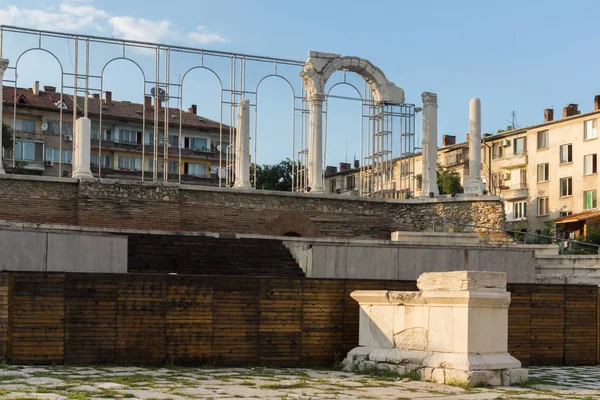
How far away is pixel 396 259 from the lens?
23.5 meters

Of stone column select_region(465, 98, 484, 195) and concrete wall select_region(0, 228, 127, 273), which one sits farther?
stone column select_region(465, 98, 484, 195)

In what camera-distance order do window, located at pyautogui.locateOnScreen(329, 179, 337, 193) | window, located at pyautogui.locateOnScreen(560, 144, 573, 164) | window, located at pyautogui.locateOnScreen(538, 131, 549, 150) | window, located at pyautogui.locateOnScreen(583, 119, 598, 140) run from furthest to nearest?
window, located at pyautogui.locateOnScreen(329, 179, 337, 193) < window, located at pyautogui.locateOnScreen(538, 131, 549, 150) < window, located at pyautogui.locateOnScreen(560, 144, 573, 164) < window, located at pyautogui.locateOnScreen(583, 119, 598, 140)

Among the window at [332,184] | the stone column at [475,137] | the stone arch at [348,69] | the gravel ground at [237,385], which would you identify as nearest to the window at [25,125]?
the window at [332,184]

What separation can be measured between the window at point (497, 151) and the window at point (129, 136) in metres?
25.7

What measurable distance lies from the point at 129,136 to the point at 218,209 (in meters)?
39.4

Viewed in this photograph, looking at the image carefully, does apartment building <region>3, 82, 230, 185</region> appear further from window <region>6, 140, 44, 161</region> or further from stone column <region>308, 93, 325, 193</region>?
stone column <region>308, 93, 325, 193</region>

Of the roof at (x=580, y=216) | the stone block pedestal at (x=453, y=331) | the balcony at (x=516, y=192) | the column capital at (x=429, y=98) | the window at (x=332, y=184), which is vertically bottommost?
the stone block pedestal at (x=453, y=331)

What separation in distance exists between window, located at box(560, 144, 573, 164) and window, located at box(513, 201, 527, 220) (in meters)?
4.79

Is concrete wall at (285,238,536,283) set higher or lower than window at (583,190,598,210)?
lower

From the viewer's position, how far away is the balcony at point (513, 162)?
65.5m

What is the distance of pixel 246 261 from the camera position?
23344 mm

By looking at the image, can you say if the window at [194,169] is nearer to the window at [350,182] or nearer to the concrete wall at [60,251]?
the window at [350,182]

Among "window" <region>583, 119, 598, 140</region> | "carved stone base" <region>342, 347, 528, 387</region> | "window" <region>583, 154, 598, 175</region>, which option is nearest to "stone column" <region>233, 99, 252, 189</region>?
"carved stone base" <region>342, 347, 528, 387</region>

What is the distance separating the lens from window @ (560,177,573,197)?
201ft
